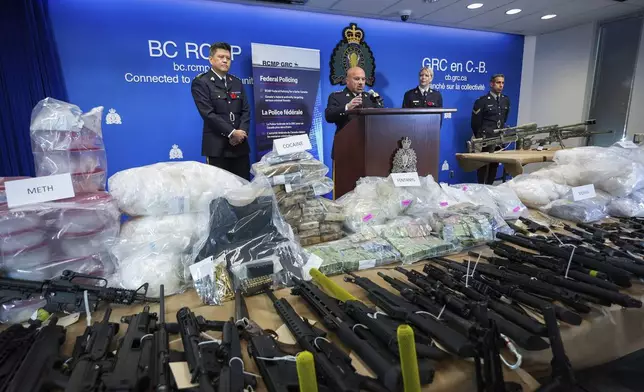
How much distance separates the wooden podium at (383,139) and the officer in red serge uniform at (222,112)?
1.33 meters

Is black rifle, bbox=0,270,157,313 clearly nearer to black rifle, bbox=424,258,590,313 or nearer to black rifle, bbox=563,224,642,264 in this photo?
black rifle, bbox=424,258,590,313

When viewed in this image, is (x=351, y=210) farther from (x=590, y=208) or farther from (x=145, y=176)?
(x=590, y=208)

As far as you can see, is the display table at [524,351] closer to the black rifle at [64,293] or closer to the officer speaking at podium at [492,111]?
the black rifle at [64,293]

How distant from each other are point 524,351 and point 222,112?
3.19 metres

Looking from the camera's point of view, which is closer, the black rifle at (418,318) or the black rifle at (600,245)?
the black rifle at (418,318)

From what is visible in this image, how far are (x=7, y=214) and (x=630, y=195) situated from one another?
287 cm

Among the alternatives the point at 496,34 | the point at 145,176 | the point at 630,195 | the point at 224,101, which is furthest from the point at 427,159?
the point at 496,34

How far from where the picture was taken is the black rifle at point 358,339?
0.66m

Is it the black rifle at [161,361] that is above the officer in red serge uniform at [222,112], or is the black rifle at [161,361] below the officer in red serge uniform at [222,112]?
below

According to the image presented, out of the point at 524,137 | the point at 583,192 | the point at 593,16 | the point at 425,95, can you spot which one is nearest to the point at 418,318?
the point at 583,192

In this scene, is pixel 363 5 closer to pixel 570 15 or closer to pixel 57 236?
pixel 570 15

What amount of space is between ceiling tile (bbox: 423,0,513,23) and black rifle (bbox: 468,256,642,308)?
4430 mm

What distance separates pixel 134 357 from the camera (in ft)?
2.45

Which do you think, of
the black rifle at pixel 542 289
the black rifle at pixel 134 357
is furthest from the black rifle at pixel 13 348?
the black rifle at pixel 542 289
